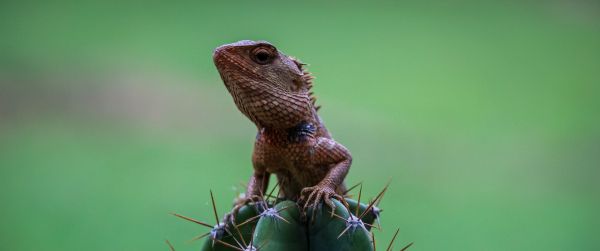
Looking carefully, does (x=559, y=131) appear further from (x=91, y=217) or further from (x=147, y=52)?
(x=91, y=217)

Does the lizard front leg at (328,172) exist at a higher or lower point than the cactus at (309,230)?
higher

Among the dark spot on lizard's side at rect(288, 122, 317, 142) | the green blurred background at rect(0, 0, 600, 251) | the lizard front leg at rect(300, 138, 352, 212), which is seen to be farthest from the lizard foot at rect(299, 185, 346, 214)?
the green blurred background at rect(0, 0, 600, 251)

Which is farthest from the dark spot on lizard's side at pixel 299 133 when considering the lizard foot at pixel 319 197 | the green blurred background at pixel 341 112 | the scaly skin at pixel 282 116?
the green blurred background at pixel 341 112

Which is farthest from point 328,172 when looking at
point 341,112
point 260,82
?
point 341,112

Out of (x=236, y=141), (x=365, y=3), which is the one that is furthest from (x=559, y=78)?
(x=236, y=141)

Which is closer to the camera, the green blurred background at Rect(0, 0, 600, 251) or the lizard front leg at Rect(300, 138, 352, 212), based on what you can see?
the lizard front leg at Rect(300, 138, 352, 212)

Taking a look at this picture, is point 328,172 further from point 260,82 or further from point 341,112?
point 341,112

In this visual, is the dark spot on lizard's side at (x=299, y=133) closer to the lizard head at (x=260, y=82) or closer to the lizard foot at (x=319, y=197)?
the lizard head at (x=260, y=82)

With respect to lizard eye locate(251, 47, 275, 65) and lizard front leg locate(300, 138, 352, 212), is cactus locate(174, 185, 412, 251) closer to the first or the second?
lizard front leg locate(300, 138, 352, 212)
